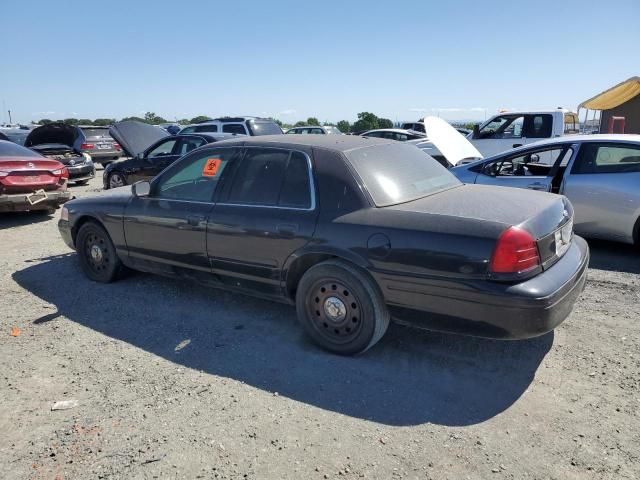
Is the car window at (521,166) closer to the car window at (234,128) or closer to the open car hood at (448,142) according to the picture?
the open car hood at (448,142)

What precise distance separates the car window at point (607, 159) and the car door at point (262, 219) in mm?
3951

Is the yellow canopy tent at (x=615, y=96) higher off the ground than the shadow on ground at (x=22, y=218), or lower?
higher

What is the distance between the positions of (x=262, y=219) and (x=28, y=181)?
6434mm

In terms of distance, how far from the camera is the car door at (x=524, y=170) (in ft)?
19.9

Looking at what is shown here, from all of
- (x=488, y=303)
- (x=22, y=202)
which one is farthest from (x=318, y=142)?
(x=22, y=202)

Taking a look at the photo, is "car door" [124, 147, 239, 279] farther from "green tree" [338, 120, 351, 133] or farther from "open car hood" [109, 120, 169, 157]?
"green tree" [338, 120, 351, 133]

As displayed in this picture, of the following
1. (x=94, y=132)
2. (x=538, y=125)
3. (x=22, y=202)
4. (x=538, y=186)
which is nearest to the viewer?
(x=538, y=186)

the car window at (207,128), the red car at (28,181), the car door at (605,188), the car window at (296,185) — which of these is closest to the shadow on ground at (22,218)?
the red car at (28,181)

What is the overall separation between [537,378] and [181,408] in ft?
7.61

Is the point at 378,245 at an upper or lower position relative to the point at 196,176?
lower

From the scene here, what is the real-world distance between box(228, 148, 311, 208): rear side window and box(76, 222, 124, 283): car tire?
183 cm

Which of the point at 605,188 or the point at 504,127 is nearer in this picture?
the point at 605,188

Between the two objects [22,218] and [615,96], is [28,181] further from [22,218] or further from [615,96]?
[615,96]

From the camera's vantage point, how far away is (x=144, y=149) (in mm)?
10188
